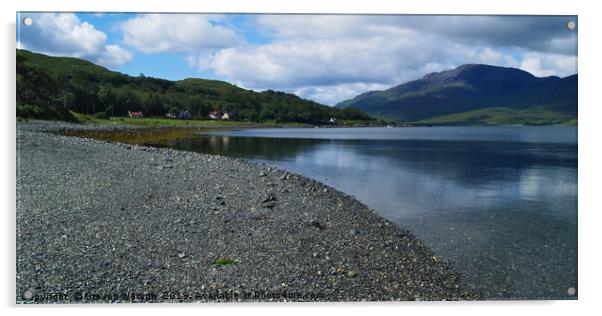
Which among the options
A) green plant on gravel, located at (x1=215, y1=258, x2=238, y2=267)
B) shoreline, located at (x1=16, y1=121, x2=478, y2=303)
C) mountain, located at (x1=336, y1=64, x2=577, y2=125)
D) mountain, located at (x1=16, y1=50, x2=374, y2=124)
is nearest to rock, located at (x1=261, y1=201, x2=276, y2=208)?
shoreline, located at (x1=16, y1=121, x2=478, y2=303)

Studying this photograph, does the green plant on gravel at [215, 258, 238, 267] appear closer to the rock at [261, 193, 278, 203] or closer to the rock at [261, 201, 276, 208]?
the rock at [261, 201, 276, 208]

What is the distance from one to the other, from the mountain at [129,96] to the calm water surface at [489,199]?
2.85 meters

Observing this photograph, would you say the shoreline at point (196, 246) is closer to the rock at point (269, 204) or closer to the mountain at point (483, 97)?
the rock at point (269, 204)

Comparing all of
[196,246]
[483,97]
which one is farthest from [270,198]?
[483,97]

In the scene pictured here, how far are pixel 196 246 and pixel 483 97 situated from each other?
229 inches

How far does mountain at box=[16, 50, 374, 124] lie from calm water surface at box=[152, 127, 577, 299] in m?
2.85

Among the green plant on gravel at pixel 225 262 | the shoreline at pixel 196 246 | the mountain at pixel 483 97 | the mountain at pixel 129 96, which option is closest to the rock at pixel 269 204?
the shoreline at pixel 196 246

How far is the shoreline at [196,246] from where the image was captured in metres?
5.30

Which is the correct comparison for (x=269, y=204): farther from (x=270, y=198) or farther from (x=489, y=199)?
(x=489, y=199)

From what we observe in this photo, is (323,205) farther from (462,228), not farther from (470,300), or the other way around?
(470,300)

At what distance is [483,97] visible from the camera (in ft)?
27.3

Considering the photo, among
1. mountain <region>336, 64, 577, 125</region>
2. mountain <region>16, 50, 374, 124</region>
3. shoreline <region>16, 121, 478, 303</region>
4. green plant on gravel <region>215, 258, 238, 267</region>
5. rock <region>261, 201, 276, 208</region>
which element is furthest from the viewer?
rock <region>261, 201, 276, 208</region>

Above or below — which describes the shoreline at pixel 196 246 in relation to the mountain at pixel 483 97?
below

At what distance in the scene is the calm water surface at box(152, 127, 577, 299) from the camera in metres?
6.34
